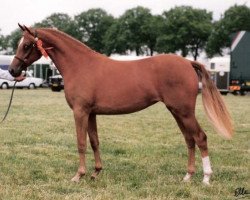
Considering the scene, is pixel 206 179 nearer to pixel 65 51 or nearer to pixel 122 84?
pixel 122 84

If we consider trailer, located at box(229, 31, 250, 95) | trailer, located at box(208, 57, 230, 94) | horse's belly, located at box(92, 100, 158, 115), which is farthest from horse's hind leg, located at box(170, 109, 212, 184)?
trailer, located at box(208, 57, 230, 94)

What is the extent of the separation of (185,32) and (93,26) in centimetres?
2612

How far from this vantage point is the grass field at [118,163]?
6645mm

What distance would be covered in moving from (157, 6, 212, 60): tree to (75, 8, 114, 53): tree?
17.8 m

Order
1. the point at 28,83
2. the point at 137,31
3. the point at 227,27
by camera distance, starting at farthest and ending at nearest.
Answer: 1. the point at 137,31
2. the point at 227,27
3. the point at 28,83

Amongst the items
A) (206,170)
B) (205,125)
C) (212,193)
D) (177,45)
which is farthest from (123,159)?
(177,45)

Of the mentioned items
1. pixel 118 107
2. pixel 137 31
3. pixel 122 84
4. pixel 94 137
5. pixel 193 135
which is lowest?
pixel 94 137

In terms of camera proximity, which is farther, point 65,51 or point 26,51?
point 65,51

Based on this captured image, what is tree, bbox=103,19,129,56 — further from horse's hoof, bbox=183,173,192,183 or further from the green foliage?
horse's hoof, bbox=183,173,192,183

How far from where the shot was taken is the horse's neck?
7637 mm

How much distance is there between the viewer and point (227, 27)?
76.4 metres

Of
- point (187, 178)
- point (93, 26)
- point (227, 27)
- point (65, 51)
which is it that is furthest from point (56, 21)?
point (187, 178)

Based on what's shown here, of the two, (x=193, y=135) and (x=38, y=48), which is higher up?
(x=38, y=48)

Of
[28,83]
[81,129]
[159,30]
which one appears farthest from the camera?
[159,30]
